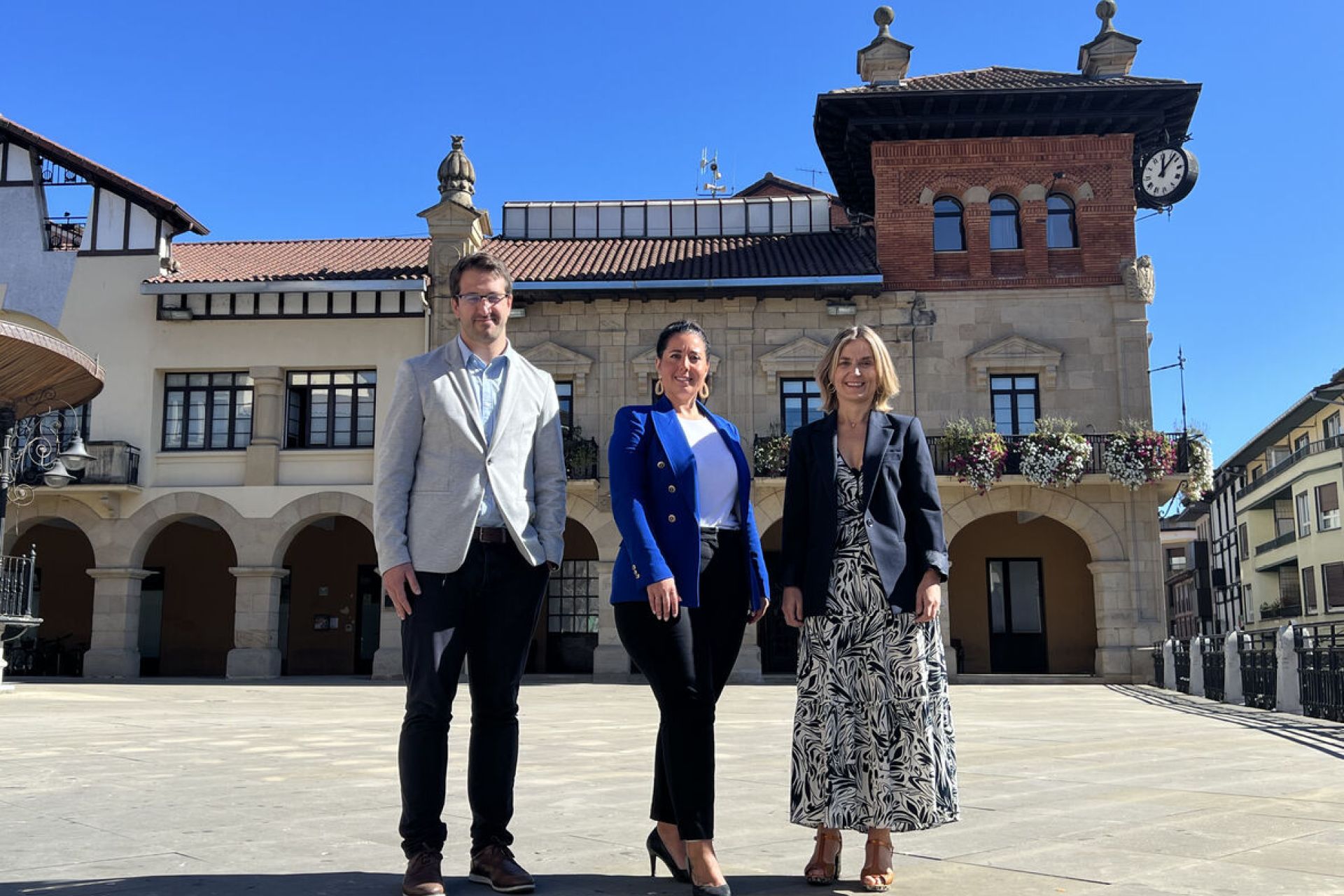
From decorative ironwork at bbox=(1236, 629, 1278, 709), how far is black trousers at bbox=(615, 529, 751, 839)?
37.1ft

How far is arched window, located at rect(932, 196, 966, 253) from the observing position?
2455cm

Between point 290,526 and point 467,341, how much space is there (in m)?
21.1

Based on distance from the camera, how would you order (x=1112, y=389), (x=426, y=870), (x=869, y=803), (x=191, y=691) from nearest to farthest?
(x=426, y=870) → (x=869, y=803) → (x=191, y=691) → (x=1112, y=389)

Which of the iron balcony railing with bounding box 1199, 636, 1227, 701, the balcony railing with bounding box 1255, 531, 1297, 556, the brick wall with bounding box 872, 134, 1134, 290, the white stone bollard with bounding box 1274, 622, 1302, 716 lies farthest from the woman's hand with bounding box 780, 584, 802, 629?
the balcony railing with bounding box 1255, 531, 1297, 556

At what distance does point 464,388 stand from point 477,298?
33 cm

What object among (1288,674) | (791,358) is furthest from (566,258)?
(1288,674)

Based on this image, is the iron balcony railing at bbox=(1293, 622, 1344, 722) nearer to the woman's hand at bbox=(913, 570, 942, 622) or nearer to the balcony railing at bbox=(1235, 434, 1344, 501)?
the woman's hand at bbox=(913, 570, 942, 622)

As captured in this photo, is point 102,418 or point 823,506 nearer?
point 823,506

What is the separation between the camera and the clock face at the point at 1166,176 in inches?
941

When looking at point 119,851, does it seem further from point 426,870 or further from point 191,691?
point 191,691

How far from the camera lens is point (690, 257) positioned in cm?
2602

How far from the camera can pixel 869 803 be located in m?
3.84

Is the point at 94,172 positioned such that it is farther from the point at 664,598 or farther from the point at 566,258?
the point at 664,598

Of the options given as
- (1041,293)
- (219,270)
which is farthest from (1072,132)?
(219,270)
